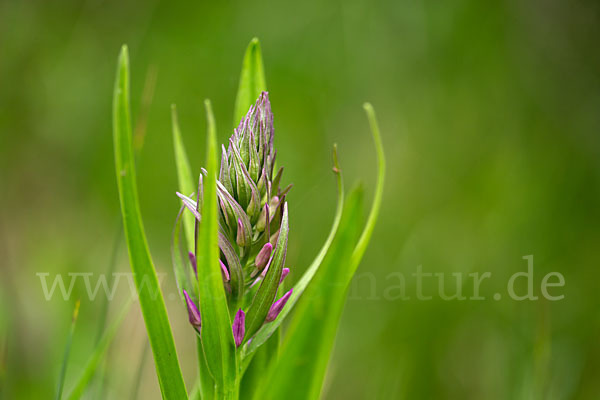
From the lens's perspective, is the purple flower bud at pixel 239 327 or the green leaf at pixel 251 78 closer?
the purple flower bud at pixel 239 327

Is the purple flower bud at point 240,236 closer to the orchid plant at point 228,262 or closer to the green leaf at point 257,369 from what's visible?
the orchid plant at point 228,262

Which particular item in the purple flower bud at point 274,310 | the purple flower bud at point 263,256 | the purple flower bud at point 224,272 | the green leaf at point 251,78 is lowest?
the purple flower bud at point 274,310

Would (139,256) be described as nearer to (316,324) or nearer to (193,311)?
(193,311)

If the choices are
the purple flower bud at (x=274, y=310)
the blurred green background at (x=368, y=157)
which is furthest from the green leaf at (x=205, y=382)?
the blurred green background at (x=368, y=157)

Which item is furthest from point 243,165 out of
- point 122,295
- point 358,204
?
point 122,295

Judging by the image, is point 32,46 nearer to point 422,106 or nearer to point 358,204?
point 422,106

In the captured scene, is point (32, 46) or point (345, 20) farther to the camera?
point (345, 20)
